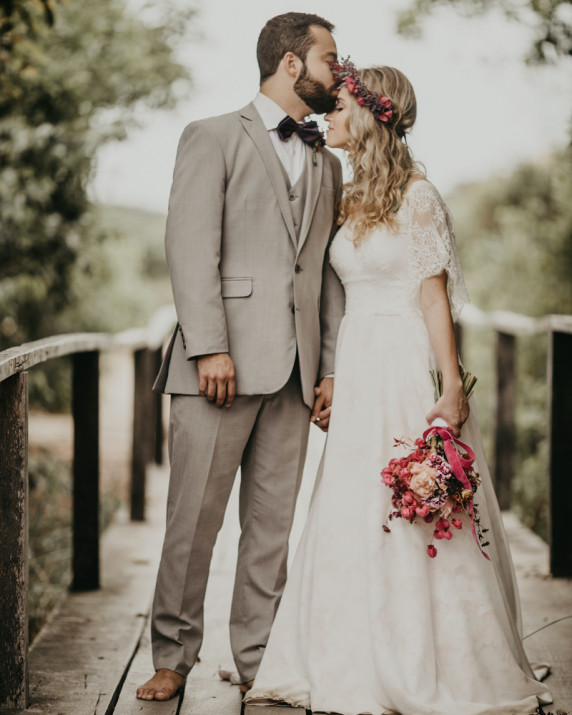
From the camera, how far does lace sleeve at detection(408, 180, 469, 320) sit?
8.59ft

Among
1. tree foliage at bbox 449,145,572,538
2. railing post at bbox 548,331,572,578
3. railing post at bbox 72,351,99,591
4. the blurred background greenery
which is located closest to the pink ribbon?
railing post at bbox 548,331,572,578

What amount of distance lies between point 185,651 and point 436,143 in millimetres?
9902

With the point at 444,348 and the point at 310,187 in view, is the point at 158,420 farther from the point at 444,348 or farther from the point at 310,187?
the point at 444,348

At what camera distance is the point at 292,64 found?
8.96 ft

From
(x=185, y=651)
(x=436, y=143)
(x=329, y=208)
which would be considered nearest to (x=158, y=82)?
(x=436, y=143)

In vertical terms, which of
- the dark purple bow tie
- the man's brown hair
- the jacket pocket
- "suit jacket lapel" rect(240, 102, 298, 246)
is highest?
the man's brown hair

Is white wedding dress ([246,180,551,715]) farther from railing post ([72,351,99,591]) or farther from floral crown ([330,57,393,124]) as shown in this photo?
railing post ([72,351,99,591])

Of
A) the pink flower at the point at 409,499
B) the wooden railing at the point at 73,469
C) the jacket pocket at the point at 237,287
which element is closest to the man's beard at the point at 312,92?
the jacket pocket at the point at 237,287

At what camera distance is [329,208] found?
2.82 meters

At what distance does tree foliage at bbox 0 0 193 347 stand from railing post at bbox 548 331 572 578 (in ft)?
8.40

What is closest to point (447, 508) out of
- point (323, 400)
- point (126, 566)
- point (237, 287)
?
point (323, 400)

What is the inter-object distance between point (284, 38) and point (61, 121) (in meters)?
4.62

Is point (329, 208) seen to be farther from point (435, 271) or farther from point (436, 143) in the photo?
point (436, 143)

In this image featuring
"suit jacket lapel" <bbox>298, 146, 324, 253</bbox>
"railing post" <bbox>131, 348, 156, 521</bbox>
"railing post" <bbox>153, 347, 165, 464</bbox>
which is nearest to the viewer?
"suit jacket lapel" <bbox>298, 146, 324, 253</bbox>
